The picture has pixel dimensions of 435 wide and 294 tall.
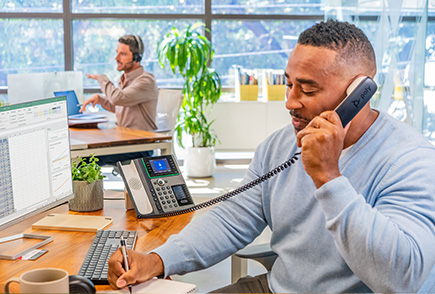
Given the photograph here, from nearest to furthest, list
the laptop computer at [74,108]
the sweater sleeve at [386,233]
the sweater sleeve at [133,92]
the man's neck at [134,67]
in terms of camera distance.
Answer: the sweater sleeve at [386,233] → the laptop computer at [74,108] → the sweater sleeve at [133,92] → the man's neck at [134,67]

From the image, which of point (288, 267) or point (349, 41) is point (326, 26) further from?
point (288, 267)

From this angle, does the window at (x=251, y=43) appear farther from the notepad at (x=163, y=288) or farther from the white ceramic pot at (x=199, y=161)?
the notepad at (x=163, y=288)

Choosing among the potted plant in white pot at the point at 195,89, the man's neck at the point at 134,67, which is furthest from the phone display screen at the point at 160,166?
the potted plant in white pot at the point at 195,89

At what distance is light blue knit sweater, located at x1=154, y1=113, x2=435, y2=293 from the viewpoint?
1394 millimetres

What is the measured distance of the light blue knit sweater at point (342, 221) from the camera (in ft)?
4.57

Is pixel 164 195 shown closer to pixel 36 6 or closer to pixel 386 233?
pixel 386 233

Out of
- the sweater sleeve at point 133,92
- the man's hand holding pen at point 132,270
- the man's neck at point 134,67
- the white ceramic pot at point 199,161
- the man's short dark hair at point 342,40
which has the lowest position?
the white ceramic pot at point 199,161

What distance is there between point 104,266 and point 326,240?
611 mm

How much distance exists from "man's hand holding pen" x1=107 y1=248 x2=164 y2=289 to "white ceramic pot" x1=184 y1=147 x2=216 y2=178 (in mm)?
4713

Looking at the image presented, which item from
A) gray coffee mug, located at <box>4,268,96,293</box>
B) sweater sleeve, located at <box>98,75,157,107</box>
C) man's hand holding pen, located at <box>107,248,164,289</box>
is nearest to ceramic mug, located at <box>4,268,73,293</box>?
gray coffee mug, located at <box>4,268,96,293</box>

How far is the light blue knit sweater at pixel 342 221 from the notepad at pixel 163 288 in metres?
0.10

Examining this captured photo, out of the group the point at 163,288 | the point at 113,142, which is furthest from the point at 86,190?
the point at 113,142

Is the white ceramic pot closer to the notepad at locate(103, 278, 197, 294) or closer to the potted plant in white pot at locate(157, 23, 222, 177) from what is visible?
the potted plant in white pot at locate(157, 23, 222, 177)

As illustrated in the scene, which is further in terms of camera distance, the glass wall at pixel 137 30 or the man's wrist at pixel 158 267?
the glass wall at pixel 137 30
